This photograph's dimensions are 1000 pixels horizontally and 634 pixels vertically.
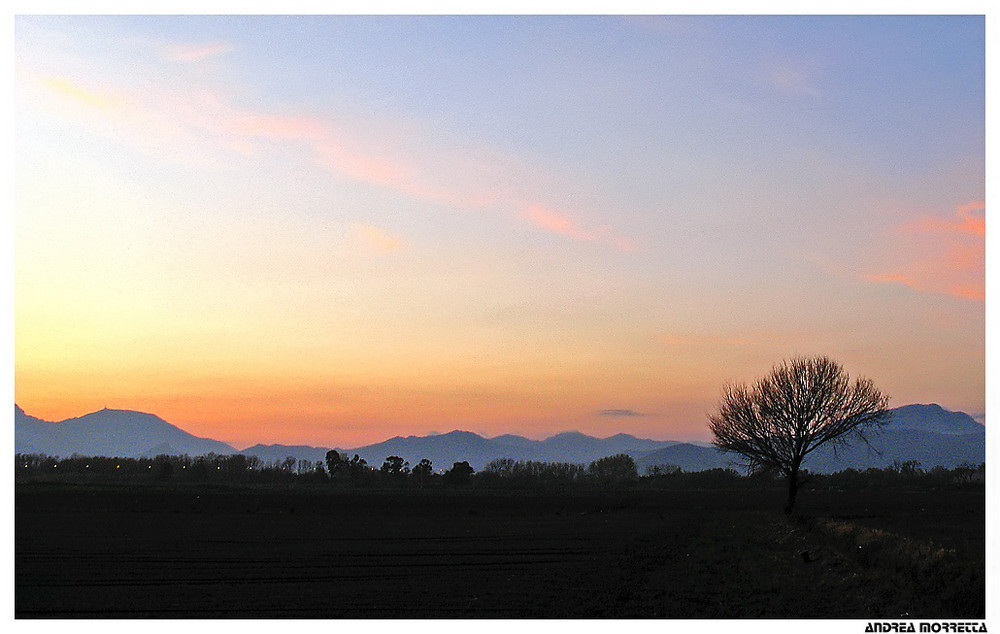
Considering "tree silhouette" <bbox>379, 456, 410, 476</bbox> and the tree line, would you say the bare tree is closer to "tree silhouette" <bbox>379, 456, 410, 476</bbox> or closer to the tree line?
the tree line

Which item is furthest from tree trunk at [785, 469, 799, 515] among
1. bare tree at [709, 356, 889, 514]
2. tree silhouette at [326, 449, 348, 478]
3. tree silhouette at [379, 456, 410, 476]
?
tree silhouette at [326, 449, 348, 478]

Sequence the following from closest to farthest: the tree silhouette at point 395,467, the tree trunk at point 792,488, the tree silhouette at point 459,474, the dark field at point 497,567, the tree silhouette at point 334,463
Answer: the dark field at point 497,567, the tree trunk at point 792,488, the tree silhouette at point 459,474, the tree silhouette at point 395,467, the tree silhouette at point 334,463

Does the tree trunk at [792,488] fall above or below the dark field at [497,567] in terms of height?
above

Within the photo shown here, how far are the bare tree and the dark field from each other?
5.80 meters

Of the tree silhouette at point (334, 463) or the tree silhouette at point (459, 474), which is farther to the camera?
the tree silhouette at point (334, 463)

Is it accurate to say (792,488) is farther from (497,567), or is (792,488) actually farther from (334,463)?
(334,463)

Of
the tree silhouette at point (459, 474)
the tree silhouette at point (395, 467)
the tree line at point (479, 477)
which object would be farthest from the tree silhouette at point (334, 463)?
the tree silhouette at point (459, 474)

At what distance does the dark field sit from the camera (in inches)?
749

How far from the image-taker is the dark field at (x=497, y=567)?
19.0 metres

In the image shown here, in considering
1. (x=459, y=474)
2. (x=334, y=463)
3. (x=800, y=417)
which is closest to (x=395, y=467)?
(x=334, y=463)

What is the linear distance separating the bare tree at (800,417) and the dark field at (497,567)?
5.80 meters

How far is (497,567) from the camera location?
27.8 meters

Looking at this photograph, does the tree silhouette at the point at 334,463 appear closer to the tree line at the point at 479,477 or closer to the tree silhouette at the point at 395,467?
A: the tree line at the point at 479,477
